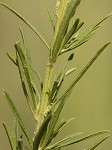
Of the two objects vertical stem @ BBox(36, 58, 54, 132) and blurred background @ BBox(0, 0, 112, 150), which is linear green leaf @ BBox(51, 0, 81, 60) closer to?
vertical stem @ BBox(36, 58, 54, 132)

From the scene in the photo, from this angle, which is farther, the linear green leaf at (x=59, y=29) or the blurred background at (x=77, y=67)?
the blurred background at (x=77, y=67)

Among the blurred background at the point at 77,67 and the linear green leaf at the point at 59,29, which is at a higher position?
the linear green leaf at the point at 59,29

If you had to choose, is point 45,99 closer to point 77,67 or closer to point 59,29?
point 59,29

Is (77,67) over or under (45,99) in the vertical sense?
under

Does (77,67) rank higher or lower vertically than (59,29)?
lower

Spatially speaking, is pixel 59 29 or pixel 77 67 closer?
pixel 59 29

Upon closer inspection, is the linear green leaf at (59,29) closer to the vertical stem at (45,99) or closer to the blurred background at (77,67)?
the vertical stem at (45,99)

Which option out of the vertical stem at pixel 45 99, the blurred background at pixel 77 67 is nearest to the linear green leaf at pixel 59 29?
the vertical stem at pixel 45 99

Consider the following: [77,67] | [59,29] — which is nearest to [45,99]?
[59,29]

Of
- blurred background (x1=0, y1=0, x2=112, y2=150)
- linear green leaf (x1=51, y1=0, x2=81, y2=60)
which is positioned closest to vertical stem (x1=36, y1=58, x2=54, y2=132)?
linear green leaf (x1=51, y1=0, x2=81, y2=60)
